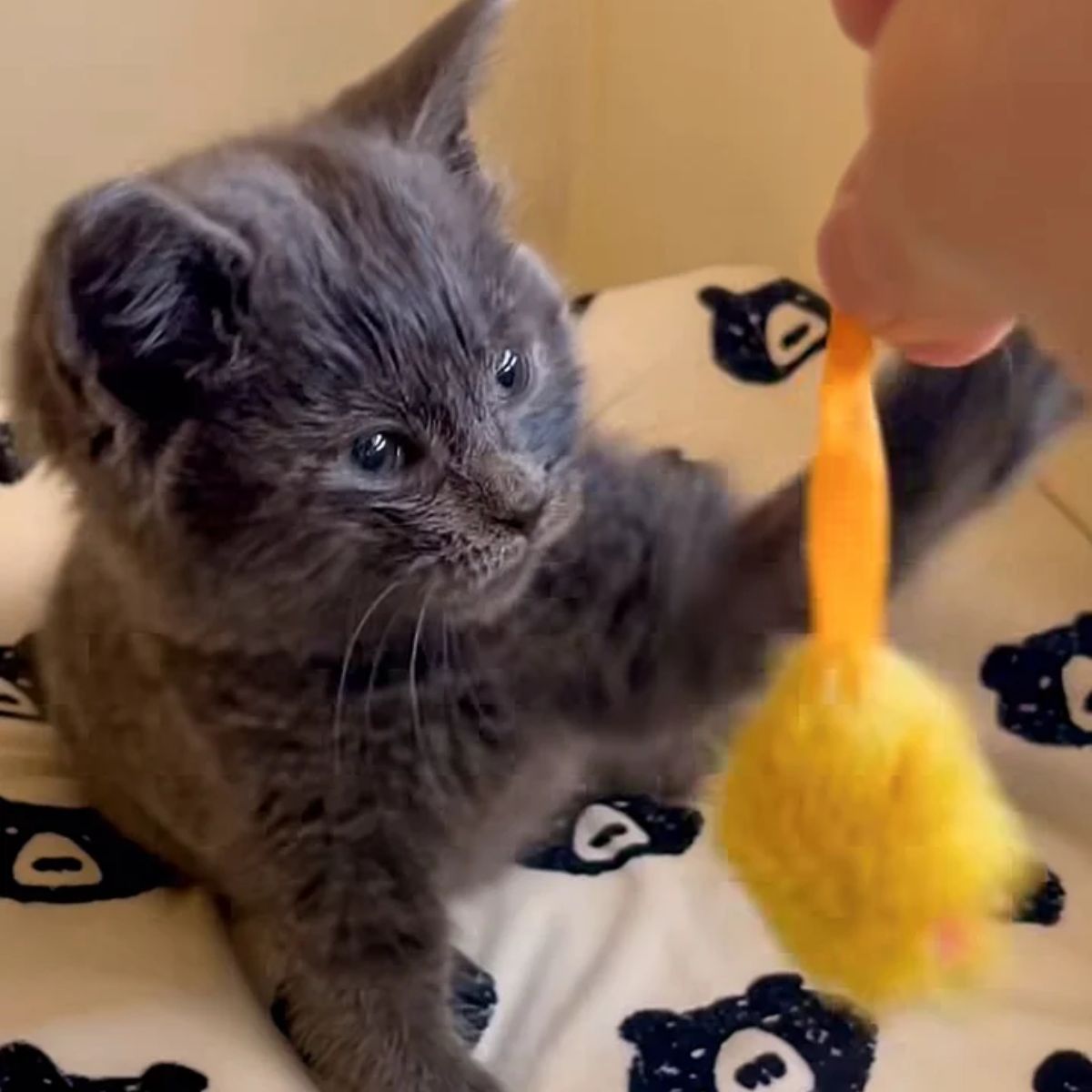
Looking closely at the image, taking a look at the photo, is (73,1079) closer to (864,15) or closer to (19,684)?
(19,684)

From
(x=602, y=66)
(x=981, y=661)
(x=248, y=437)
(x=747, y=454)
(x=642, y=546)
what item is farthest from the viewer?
(x=602, y=66)

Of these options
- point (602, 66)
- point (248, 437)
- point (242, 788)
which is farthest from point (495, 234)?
point (602, 66)

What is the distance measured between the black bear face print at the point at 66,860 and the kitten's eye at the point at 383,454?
0.37 meters

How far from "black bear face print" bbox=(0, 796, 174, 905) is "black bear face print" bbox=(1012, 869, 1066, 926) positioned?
507 millimetres

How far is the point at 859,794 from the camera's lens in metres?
0.72

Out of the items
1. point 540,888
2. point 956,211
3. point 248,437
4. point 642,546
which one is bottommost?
point 540,888

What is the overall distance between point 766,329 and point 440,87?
0.56 m

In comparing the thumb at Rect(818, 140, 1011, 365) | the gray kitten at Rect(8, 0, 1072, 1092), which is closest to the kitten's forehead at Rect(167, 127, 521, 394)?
the gray kitten at Rect(8, 0, 1072, 1092)

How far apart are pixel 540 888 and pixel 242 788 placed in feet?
0.68

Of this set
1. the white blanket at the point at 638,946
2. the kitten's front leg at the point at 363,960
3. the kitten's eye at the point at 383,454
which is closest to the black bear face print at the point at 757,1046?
the white blanket at the point at 638,946

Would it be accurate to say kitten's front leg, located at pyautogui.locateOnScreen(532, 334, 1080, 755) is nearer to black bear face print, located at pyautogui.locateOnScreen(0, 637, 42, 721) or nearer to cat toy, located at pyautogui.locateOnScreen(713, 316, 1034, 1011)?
cat toy, located at pyautogui.locateOnScreen(713, 316, 1034, 1011)

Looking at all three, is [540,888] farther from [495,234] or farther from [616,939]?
[495,234]

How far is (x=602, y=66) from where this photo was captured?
1.91m

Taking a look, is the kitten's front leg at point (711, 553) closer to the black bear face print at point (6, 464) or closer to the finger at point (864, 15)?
the finger at point (864, 15)
